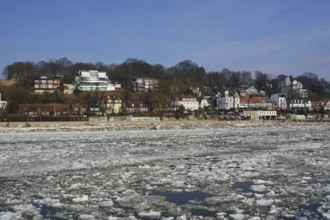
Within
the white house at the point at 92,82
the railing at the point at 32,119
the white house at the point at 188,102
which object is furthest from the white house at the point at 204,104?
the railing at the point at 32,119

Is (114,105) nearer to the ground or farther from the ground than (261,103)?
nearer to the ground

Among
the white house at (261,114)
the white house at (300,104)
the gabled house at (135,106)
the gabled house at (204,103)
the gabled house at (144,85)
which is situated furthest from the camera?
the white house at (300,104)

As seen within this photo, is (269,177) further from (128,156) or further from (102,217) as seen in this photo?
(128,156)

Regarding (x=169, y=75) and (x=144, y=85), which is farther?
(x=169, y=75)

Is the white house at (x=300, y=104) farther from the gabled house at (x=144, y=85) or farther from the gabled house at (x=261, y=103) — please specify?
the gabled house at (x=144, y=85)

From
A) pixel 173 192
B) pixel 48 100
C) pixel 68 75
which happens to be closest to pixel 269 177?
pixel 173 192

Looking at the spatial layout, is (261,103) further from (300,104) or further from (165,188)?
(165,188)

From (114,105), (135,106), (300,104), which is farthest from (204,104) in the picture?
(114,105)

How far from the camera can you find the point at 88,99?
86250 mm

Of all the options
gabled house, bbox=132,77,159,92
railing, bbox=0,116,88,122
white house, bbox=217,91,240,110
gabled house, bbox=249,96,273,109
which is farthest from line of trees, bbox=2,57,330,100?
railing, bbox=0,116,88,122

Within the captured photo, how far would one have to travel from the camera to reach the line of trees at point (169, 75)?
117 metres

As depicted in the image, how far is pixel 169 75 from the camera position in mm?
131000

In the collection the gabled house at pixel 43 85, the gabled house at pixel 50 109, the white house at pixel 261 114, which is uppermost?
the gabled house at pixel 43 85

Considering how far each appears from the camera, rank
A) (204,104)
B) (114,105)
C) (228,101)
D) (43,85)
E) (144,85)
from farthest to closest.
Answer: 1. (204,104)
2. (228,101)
3. (144,85)
4. (43,85)
5. (114,105)
